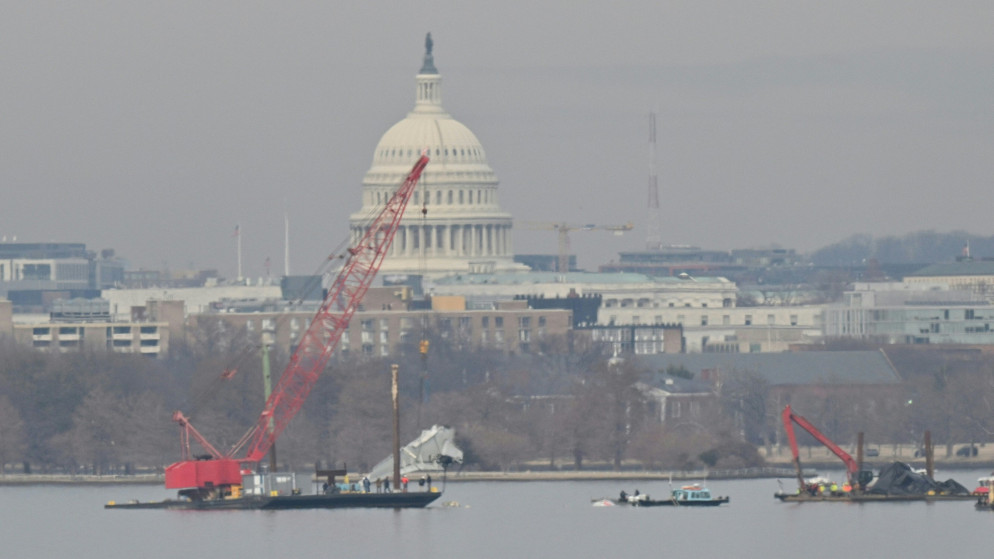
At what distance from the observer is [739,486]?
529 feet

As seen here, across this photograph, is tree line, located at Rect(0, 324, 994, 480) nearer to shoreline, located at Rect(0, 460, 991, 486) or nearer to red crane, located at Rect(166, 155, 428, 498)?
shoreline, located at Rect(0, 460, 991, 486)

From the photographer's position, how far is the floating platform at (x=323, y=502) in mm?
145375

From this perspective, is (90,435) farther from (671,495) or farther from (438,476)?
(671,495)

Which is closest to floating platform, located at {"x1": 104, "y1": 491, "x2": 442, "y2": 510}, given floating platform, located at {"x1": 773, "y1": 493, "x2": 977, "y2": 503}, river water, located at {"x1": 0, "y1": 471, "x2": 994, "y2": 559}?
river water, located at {"x1": 0, "y1": 471, "x2": 994, "y2": 559}

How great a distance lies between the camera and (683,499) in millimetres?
146750

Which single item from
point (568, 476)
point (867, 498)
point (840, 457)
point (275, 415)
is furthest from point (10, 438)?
point (867, 498)

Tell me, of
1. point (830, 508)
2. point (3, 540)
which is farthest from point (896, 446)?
point (3, 540)

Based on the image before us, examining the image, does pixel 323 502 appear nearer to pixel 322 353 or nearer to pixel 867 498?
pixel 867 498

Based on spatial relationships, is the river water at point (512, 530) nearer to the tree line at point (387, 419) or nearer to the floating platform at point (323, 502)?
the floating platform at point (323, 502)

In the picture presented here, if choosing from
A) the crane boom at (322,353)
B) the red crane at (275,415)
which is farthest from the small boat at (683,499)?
the crane boom at (322,353)

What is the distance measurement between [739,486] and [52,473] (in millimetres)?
32461

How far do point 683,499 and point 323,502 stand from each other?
12.6m

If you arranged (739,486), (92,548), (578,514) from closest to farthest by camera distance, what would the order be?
(92,548)
(578,514)
(739,486)

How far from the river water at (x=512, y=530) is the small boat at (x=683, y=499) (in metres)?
0.99
